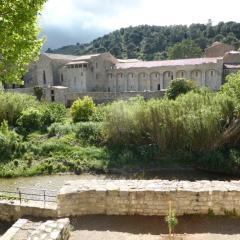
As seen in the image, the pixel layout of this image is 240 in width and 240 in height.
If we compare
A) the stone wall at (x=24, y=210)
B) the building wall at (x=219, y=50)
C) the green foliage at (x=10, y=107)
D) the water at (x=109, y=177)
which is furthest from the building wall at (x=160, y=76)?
the stone wall at (x=24, y=210)

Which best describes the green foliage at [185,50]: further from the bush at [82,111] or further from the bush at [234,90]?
the bush at [234,90]

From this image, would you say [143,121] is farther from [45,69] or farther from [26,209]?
[45,69]

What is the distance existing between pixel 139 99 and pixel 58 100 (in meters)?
20.5

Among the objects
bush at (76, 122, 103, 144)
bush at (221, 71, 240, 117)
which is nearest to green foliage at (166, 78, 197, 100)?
bush at (221, 71, 240, 117)

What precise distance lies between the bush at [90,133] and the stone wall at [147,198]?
17.3 m

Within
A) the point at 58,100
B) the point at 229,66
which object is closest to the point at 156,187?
the point at 58,100

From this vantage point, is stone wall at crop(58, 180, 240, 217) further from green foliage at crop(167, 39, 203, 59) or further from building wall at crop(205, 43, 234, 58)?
green foliage at crop(167, 39, 203, 59)

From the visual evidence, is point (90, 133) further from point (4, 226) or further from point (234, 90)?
point (4, 226)

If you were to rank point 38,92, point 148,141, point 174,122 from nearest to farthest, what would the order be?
point 174,122, point 148,141, point 38,92

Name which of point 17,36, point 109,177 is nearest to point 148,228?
point 17,36

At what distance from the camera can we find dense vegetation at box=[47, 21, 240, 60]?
322 feet

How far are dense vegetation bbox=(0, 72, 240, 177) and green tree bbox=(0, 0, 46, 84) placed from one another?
40.4ft

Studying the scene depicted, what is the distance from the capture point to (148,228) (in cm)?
1007

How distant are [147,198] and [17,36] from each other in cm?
709
